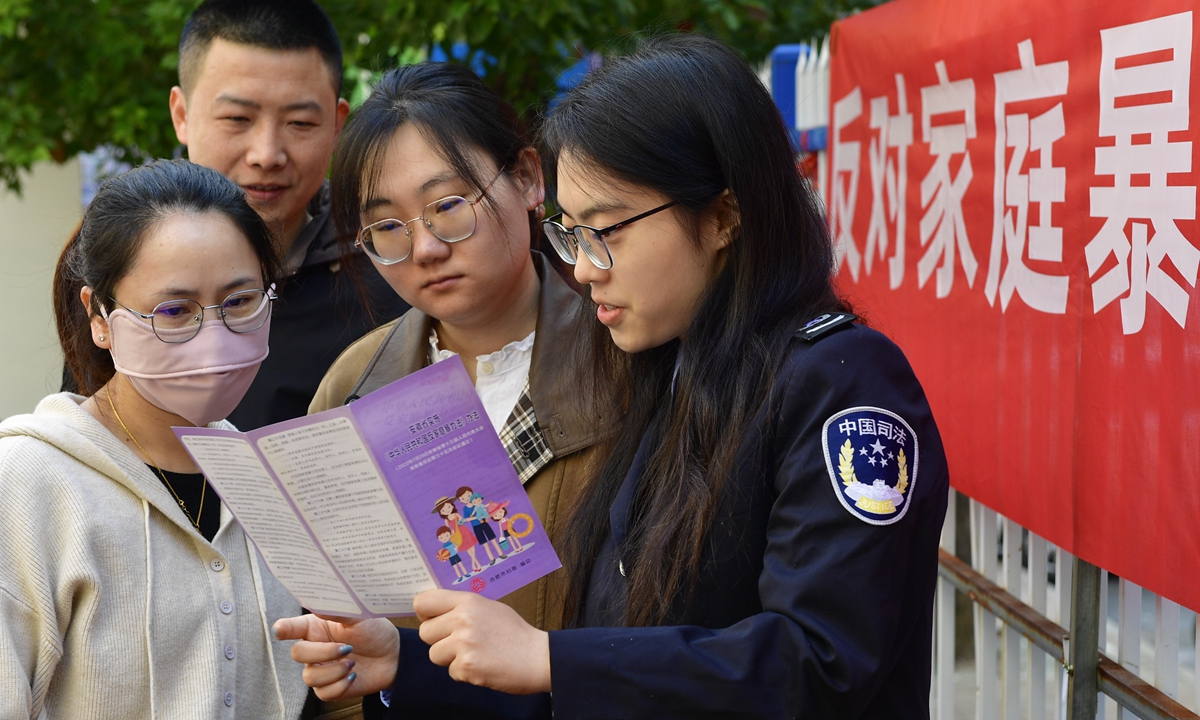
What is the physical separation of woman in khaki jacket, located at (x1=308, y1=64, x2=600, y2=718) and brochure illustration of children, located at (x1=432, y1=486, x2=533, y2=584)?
1.66 feet

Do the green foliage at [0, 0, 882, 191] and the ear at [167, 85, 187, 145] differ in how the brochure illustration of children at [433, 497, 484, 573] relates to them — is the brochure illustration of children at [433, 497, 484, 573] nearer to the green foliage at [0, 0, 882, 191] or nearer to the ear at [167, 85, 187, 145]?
the ear at [167, 85, 187, 145]

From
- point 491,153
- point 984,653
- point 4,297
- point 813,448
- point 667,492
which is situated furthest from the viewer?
point 4,297

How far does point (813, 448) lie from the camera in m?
1.50

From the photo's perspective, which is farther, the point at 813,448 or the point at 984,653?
the point at 984,653

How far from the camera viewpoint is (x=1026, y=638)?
3031 millimetres

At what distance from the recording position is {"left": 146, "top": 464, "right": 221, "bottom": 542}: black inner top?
2.10 m

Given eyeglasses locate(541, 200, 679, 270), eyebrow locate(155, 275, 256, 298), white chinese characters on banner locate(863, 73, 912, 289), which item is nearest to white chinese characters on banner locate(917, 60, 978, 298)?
white chinese characters on banner locate(863, 73, 912, 289)

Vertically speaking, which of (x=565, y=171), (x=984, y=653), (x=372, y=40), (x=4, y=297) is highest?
(x=372, y=40)

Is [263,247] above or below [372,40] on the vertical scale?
below

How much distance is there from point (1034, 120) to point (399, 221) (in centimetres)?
146

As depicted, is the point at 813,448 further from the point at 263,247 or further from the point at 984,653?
the point at 984,653

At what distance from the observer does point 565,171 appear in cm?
176

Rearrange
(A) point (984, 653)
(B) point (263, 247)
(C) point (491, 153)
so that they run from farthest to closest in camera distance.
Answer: (A) point (984, 653)
(C) point (491, 153)
(B) point (263, 247)

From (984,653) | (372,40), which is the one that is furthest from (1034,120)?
(372,40)
